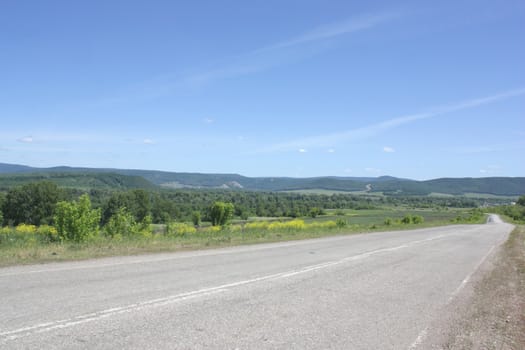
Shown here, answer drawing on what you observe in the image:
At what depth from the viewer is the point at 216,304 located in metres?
7.17

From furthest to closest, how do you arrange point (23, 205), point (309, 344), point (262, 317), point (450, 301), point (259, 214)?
point (259, 214)
point (23, 205)
point (450, 301)
point (262, 317)
point (309, 344)

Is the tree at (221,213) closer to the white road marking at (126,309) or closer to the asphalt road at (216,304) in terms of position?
the asphalt road at (216,304)

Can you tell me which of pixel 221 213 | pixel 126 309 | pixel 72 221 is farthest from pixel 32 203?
pixel 126 309

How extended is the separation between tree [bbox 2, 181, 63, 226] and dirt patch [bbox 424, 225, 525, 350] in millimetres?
82237

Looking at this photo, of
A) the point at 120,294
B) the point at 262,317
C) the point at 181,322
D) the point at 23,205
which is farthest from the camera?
the point at 23,205

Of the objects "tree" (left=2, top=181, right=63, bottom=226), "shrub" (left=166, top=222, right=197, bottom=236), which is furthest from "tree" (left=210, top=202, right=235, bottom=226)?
"shrub" (left=166, top=222, right=197, bottom=236)

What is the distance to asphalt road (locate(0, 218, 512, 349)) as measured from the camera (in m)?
5.39

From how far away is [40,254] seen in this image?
1191 centimetres

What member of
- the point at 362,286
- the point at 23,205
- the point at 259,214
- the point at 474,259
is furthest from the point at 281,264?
the point at 259,214

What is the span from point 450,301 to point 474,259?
30.6 ft

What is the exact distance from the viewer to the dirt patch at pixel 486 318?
614 cm

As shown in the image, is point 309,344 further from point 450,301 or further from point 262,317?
point 450,301

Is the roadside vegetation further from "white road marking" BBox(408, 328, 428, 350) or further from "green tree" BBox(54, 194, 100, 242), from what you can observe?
"white road marking" BBox(408, 328, 428, 350)

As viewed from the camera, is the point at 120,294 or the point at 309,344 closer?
the point at 309,344
